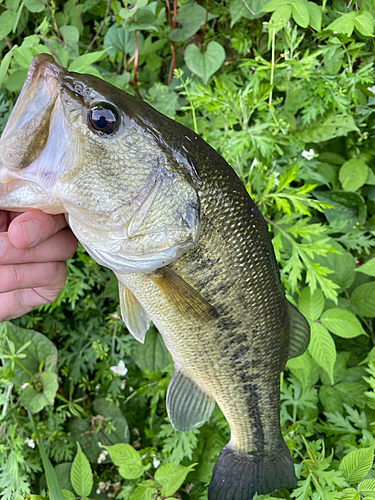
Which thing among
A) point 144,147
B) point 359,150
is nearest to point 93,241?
point 144,147

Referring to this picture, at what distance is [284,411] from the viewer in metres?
1.48

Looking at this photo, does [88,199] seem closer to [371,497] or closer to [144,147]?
[144,147]

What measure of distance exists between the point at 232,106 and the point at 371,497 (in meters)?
1.42

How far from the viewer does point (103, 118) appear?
763 millimetres

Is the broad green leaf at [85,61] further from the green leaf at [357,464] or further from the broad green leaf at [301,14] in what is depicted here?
the green leaf at [357,464]

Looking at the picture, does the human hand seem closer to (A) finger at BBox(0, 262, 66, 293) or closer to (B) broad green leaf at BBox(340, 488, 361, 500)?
(A) finger at BBox(0, 262, 66, 293)

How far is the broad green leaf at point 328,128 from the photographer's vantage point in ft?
5.26

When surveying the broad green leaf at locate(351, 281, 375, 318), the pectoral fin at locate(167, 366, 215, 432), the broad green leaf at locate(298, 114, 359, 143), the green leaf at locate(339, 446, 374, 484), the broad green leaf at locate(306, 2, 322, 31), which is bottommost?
the green leaf at locate(339, 446, 374, 484)

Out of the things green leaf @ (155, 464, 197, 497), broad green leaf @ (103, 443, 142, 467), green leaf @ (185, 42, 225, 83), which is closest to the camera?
green leaf @ (155, 464, 197, 497)

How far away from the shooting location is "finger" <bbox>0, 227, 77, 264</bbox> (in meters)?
0.92

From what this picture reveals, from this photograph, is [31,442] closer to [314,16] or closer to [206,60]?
[206,60]

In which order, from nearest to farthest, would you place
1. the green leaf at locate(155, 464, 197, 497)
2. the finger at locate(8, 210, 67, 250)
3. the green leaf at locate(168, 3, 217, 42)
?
the finger at locate(8, 210, 67, 250)
the green leaf at locate(155, 464, 197, 497)
the green leaf at locate(168, 3, 217, 42)

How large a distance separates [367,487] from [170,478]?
627 mm

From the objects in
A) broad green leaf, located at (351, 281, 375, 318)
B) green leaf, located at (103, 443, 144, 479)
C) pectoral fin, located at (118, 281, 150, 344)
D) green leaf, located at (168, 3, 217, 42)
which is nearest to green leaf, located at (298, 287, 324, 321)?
broad green leaf, located at (351, 281, 375, 318)
